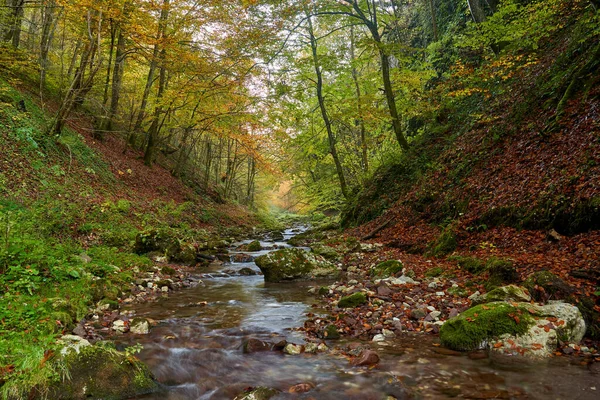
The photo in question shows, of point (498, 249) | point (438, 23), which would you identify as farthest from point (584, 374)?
point (438, 23)

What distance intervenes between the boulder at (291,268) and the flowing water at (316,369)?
2681 mm

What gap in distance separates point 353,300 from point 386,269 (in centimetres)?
199

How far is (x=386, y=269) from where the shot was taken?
7.52 meters

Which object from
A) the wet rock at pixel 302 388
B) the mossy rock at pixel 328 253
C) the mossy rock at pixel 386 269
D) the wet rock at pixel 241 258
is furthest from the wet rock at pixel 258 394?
the wet rock at pixel 241 258

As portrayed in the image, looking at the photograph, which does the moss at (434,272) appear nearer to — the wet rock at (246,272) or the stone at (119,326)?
the wet rock at (246,272)

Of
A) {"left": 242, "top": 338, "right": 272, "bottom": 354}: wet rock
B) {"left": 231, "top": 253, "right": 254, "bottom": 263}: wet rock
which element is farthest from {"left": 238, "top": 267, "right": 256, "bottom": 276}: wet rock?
{"left": 242, "top": 338, "right": 272, "bottom": 354}: wet rock

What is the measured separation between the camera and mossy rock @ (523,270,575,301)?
4492mm

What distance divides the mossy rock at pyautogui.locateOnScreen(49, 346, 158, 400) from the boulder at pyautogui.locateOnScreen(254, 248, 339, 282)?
499 centimetres

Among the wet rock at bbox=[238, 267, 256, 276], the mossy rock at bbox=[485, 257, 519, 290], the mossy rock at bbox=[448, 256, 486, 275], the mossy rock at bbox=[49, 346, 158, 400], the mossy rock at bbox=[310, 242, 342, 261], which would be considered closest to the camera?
the mossy rock at bbox=[49, 346, 158, 400]

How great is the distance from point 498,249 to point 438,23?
56.5 ft

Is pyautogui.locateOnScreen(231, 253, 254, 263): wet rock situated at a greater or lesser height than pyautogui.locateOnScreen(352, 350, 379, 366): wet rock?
lesser

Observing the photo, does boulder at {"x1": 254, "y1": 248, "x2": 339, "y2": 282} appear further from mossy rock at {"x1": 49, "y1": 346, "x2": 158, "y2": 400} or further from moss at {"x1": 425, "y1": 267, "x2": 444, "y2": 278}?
mossy rock at {"x1": 49, "y1": 346, "x2": 158, "y2": 400}

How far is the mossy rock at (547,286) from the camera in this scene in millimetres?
4492

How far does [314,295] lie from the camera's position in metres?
6.99
